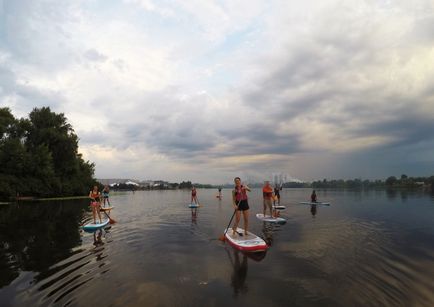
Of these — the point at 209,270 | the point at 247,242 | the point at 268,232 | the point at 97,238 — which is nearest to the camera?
the point at 209,270

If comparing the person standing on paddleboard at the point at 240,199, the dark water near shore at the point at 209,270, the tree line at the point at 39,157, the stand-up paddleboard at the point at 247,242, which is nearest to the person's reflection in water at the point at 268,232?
the dark water near shore at the point at 209,270

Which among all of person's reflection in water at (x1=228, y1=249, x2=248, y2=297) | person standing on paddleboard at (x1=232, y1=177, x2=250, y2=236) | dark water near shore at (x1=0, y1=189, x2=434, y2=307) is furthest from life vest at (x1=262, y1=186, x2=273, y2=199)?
person's reflection in water at (x1=228, y1=249, x2=248, y2=297)

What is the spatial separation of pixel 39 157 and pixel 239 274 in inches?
2186

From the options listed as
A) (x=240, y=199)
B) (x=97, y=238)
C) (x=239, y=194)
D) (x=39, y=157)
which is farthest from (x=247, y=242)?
(x=39, y=157)

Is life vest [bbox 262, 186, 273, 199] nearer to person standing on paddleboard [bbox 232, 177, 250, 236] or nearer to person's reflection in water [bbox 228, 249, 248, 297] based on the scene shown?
person standing on paddleboard [bbox 232, 177, 250, 236]

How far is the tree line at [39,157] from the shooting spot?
158 ft

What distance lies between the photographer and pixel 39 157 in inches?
2068

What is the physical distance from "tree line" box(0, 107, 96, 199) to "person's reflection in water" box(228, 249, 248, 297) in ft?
157

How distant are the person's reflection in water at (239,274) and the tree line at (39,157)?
4770cm

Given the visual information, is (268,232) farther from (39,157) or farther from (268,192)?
(39,157)

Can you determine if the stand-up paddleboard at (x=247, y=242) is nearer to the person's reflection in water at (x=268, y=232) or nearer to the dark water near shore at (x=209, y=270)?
the dark water near shore at (x=209, y=270)

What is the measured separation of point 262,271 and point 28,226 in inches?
711

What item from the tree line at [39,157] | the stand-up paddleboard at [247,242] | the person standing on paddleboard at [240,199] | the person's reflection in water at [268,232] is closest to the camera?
the stand-up paddleboard at [247,242]

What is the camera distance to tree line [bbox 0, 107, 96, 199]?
48.2 m
